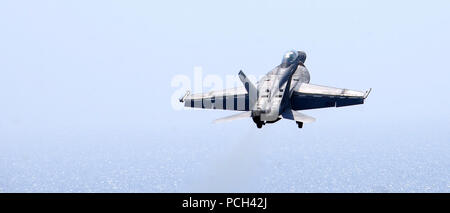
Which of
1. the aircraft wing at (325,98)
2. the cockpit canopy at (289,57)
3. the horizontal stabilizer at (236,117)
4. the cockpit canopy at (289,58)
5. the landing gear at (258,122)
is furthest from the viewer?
the cockpit canopy at (289,57)

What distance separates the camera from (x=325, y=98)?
4541 cm

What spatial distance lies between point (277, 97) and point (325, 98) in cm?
577

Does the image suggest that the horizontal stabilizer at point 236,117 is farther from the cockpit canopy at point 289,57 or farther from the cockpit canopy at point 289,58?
the cockpit canopy at point 289,57

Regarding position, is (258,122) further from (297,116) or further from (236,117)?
(297,116)

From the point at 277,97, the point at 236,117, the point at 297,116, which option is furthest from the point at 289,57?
the point at 236,117

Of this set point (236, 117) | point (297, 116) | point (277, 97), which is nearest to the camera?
point (236, 117)

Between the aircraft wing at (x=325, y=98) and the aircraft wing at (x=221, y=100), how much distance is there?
163 inches

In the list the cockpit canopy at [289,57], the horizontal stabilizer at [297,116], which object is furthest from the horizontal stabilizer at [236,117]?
the cockpit canopy at [289,57]

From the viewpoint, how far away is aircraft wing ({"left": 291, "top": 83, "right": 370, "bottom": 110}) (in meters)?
45.2

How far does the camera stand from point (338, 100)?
149 feet

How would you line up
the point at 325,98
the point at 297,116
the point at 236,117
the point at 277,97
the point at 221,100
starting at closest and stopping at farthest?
1. the point at 236,117
2. the point at 297,116
3. the point at 277,97
4. the point at 325,98
5. the point at 221,100

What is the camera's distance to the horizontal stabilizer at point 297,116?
126ft
